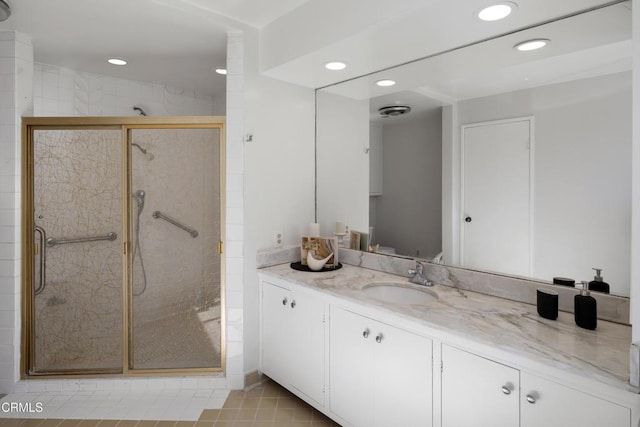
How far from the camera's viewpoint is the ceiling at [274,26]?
1.54m

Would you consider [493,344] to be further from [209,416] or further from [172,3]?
[172,3]

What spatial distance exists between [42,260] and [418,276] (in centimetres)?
240

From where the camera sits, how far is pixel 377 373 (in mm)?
1597

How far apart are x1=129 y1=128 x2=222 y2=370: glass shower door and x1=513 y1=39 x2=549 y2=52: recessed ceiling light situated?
177 centimetres

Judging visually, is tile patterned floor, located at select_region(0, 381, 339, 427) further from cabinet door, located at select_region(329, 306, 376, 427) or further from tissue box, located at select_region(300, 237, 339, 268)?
tissue box, located at select_region(300, 237, 339, 268)

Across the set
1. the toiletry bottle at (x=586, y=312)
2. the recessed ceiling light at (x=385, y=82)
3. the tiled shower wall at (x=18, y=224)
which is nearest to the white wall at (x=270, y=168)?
the tiled shower wall at (x=18, y=224)

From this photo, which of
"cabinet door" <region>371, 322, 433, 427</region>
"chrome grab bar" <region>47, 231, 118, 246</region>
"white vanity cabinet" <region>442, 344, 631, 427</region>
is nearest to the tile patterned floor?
"cabinet door" <region>371, 322, 433, 427</region>

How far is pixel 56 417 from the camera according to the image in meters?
1.96

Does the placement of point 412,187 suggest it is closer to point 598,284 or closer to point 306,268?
point 306,268

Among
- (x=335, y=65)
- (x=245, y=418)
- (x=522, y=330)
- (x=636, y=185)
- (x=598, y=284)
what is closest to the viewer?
(x=636, y=185)

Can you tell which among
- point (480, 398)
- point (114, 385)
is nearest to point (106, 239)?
point (114, 385)

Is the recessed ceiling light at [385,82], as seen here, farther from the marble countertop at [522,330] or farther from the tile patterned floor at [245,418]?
the tile patterned floor at [245,418]

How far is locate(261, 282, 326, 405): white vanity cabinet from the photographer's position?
190 cm

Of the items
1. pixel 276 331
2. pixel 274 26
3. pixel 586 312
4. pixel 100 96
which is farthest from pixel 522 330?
pixel 100 96
